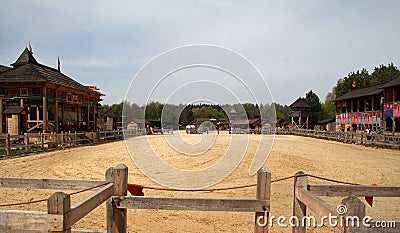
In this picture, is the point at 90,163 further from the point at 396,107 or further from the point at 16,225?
the point at 396,107

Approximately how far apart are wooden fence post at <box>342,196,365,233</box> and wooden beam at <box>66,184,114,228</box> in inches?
85.2

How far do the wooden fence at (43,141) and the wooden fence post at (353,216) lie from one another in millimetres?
16886

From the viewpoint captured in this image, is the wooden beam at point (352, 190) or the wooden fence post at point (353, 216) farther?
the wooden beam at point (352, 190)

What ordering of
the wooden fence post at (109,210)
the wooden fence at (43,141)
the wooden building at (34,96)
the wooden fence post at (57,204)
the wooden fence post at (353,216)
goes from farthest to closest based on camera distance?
the wooden building at (34,96)
the wooden fence at (43,141)
the wooden fence post at (109,210)
the wooden fence post at (57,204)
the wooden fence post at (353,216)

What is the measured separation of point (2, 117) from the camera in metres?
20.7

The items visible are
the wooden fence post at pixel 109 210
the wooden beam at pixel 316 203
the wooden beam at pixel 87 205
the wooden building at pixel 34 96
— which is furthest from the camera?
the wooden building at pixel 34 96

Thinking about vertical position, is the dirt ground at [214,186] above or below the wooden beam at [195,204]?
below

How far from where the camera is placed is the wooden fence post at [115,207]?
3355 mm

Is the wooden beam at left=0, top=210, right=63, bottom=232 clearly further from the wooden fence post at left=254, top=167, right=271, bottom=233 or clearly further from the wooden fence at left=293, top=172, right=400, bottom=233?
the wooden fence at left=293, top=172, right=400, bottom=233

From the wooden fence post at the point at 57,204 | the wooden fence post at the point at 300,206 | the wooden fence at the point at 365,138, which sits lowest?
the wooden fence at the point at 365,138

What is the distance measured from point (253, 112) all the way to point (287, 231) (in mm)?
68273

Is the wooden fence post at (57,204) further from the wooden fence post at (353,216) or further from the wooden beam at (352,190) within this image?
the wooden beam at (352,190)

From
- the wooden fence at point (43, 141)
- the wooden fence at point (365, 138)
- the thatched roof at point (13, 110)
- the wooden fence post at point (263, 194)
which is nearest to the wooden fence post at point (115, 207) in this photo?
the wooden fence post at point (263, 194)

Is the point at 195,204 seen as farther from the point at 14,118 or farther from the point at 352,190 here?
the point at 14,118
